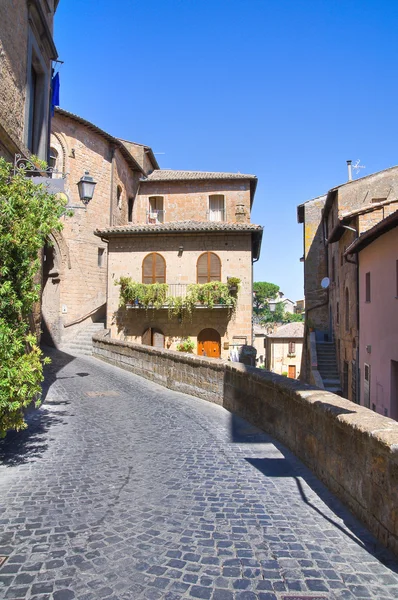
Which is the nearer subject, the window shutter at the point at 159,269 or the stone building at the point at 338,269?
the stone building at the point at 338,269

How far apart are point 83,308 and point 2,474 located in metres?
19.4

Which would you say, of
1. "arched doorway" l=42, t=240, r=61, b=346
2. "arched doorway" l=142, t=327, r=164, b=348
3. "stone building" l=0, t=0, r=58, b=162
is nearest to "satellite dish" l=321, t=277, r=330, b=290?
"arched doorway" l=142, t=327, r=164, b=348

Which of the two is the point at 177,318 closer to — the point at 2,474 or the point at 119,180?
the point at 119,180

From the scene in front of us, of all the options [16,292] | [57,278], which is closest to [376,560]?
[16,292]

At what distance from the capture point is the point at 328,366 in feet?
66.3

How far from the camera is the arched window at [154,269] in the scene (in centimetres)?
2161

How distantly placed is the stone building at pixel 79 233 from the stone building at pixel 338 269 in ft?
35.7

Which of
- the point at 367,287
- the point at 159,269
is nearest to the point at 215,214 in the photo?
the point at 159,269

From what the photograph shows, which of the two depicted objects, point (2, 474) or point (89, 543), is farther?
point (2, 474)

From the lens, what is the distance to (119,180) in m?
27.3

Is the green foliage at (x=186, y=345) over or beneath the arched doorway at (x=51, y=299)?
beneath

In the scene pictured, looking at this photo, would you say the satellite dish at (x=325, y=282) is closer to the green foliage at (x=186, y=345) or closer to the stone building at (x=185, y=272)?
the stone building at (x=185, y=272)

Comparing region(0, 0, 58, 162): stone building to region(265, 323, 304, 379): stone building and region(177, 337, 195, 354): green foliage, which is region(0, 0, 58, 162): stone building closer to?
region(177, 337, 195, 354): green foliage

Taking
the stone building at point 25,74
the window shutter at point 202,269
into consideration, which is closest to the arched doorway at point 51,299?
the window shutter at point 202,269
